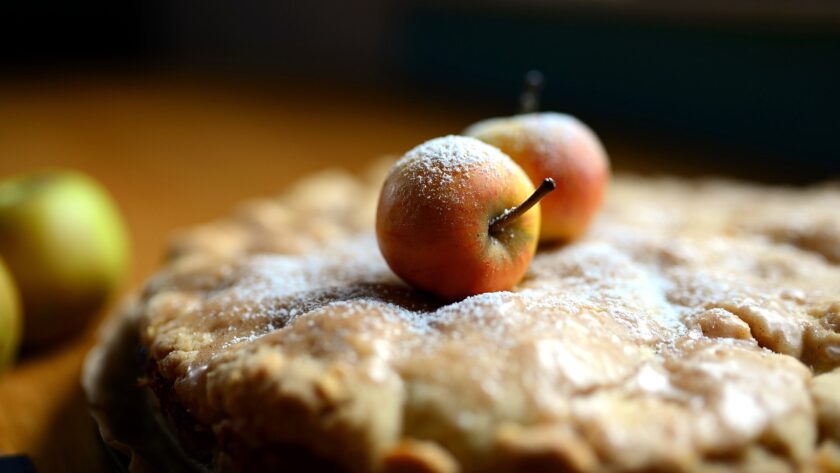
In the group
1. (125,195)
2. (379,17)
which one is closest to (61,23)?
(379,17)

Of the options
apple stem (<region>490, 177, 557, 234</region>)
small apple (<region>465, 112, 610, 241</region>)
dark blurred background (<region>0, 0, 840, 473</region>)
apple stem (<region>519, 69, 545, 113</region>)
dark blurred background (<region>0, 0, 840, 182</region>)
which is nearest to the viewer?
apple stem (<region>490, 177, 557, 234</region>)

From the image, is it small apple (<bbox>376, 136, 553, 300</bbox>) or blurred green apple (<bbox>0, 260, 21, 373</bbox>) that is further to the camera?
blurred green apple (<bbox>0, 260, 21, 373</bbox>)

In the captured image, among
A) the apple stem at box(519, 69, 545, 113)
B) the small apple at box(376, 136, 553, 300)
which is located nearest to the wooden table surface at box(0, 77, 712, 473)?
the small apple at box(376, 136, 553, 300)

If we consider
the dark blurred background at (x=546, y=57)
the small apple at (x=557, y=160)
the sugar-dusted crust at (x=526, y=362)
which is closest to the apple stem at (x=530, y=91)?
the small apple at (x=557, y=160)

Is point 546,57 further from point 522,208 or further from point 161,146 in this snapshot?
point 522,208

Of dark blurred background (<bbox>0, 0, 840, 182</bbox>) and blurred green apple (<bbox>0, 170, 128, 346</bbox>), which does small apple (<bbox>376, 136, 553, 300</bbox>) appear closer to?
blurred green apple (<bbox>0, 170, 128, 346</bbox>)

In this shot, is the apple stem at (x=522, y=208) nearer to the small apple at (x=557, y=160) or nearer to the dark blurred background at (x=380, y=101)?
the small apple at (x=557, y=160)

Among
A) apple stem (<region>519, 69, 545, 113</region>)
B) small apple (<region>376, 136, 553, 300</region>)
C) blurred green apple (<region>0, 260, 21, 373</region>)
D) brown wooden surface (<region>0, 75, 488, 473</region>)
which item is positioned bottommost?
brown wooden surface (<region>0, 75, 488, 473</region>)
